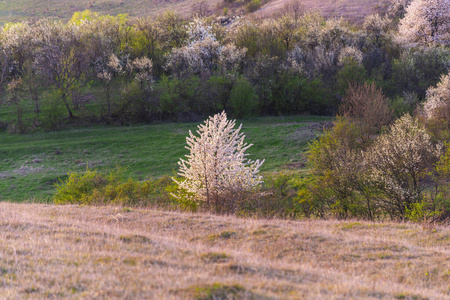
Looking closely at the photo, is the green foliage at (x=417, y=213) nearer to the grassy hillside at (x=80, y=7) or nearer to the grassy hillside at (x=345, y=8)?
the grassy hillside at (x=345, y=8)

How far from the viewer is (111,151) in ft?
137

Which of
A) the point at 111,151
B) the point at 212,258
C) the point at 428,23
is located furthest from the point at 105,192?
the point at 428,23

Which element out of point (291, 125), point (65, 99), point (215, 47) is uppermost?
point (215, 47)

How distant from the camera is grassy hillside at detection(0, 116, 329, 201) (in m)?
34.0

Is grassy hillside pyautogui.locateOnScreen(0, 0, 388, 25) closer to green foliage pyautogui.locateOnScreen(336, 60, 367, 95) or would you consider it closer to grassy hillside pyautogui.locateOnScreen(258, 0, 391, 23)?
grassy hillside pyautogui.locateOnScreen(258, 0, 391, 23)

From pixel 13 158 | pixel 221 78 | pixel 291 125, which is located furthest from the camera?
pixel 221 78

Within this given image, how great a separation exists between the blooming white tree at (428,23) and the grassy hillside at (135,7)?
2193 centimetres

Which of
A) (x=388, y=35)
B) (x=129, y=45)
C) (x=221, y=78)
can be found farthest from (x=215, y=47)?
(x=388, y=35)

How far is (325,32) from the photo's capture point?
65.8 metres

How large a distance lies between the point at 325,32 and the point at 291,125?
27669 mm

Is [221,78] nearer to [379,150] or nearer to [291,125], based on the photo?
[291,125]

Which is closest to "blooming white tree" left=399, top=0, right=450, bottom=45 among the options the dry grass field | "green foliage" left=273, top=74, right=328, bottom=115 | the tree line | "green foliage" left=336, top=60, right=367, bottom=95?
the tree line

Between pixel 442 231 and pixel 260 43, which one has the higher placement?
pixel 260 43

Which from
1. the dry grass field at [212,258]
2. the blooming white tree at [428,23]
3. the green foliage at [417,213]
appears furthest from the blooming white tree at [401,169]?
the blooming white tree at [428,23]
